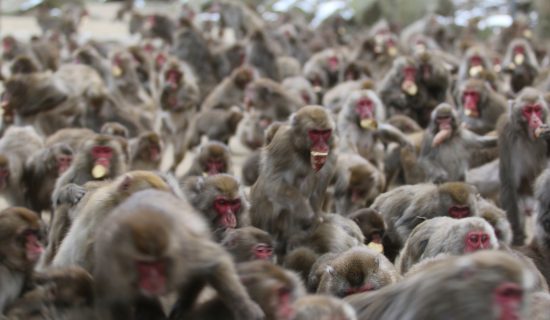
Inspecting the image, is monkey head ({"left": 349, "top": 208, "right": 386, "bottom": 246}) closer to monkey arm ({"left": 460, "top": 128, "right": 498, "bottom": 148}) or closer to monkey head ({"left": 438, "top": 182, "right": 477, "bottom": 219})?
monkey head ({"left": 438, "top": 182, "right": 477, "bottom": 219})

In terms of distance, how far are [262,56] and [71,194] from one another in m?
9.55

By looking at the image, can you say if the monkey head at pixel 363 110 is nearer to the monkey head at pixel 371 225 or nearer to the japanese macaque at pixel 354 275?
the monkey head at pixel 371 225

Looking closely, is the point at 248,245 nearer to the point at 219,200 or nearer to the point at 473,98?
the point at 219,200

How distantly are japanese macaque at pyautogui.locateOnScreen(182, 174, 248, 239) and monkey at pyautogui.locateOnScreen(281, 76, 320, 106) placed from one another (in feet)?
19.7

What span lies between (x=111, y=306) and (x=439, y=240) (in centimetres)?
250

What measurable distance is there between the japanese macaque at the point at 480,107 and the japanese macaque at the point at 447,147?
3.79 feet

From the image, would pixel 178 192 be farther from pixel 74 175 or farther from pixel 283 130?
pixel 74 175

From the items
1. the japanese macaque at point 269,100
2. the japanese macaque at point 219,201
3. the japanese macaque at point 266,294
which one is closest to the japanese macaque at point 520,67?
the japanese macaque at point 269,100

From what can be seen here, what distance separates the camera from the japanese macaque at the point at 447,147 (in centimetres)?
899

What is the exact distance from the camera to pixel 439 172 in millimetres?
9023

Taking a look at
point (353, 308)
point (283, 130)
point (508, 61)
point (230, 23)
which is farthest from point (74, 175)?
point (230, 23)

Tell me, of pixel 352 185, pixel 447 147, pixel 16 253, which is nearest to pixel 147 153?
pixel 352 185

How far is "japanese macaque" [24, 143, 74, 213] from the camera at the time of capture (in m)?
8.00

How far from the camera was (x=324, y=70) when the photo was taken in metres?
15.2
